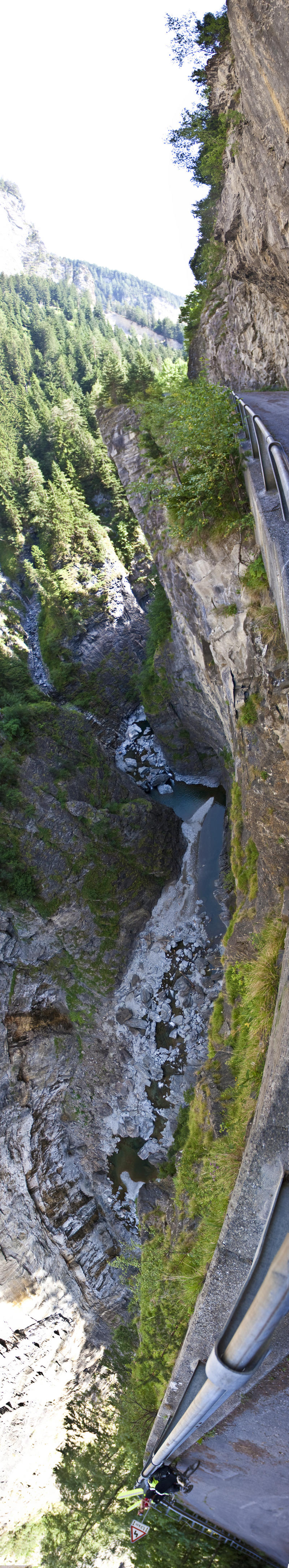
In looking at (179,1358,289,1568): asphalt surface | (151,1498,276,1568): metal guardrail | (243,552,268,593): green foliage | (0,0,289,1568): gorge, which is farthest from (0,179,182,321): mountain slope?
(151,1498,276,1568): metal guardrail

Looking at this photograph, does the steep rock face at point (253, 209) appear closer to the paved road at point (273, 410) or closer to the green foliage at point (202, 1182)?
the paved road at point (273, 410)

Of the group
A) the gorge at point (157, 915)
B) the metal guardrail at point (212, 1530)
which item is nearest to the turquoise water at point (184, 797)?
the gorge at point (157, 915)

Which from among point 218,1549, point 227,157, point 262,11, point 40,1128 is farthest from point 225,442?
point 218,1549

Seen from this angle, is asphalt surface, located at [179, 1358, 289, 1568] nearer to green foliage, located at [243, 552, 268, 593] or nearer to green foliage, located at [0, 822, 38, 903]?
green foliage, located at [243, 552, 268, 593]

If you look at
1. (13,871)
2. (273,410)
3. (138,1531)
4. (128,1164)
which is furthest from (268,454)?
(138,1531)

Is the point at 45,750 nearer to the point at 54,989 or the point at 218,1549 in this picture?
the point at 54,989

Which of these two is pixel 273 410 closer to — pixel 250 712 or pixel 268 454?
pixel 268 454
